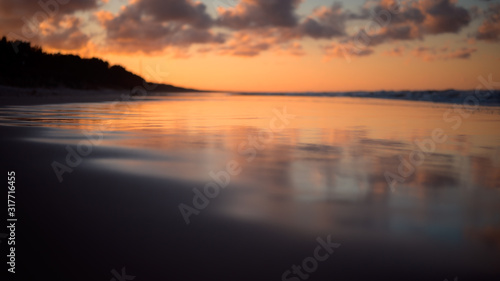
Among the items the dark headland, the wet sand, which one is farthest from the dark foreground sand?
the dark headland

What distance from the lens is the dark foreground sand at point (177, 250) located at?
220cm

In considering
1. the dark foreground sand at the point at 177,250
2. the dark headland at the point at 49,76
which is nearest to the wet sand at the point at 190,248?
the dark foreground sand at the point at 177,250

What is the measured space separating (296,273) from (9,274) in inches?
63.0

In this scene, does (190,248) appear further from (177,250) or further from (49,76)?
(49,76)

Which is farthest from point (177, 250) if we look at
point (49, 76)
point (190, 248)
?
point (49, 76)

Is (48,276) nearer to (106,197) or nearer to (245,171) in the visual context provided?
(106,197)

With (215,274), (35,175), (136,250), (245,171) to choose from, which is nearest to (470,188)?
(245,171)

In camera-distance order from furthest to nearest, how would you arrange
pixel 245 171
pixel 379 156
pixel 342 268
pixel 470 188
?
pixel 379 156 → pixel 245 171 → pixel 470 188 → pixel 342 268

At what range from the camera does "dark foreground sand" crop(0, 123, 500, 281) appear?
7.22ft

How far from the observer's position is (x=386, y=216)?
10.1 ft

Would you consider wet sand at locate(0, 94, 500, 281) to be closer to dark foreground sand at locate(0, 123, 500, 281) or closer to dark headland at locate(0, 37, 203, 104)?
dark foreground sand at locate(0, 123, 500, 281)

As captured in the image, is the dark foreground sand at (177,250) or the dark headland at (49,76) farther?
the dark headland at (49,76)

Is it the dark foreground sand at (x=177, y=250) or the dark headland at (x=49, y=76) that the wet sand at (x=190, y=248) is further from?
the dark headland at (x=49, y=76)

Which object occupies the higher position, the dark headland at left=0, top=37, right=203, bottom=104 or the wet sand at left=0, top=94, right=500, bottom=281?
the dark headland at left=0, top=37, right=203, bottom=104
